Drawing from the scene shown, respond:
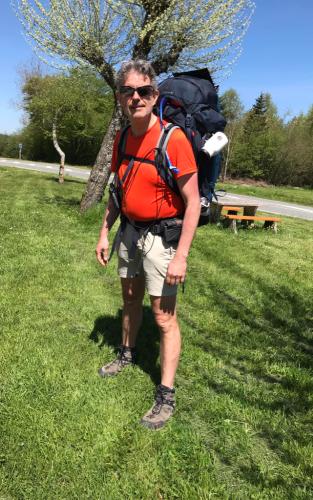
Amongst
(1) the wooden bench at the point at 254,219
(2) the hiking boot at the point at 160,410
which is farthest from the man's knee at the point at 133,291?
(1) the wooden bench at the point at 254,219

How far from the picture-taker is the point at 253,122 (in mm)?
46344

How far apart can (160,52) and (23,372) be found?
9804 millimetres

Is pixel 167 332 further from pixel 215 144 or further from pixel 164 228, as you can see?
pixel 215 144

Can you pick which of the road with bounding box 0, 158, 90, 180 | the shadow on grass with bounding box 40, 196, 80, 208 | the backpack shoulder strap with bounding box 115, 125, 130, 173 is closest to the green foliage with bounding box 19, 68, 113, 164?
the road with bounding box 0, 158, 90, 180

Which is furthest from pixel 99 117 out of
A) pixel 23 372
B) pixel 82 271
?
pixel 23 372

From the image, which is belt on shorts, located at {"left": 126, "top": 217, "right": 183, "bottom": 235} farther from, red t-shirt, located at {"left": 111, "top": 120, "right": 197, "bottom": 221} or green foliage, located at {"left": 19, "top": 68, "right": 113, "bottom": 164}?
green foliage, located at {"left": 19, "top": 68, "right": 113, "bottom": 164}

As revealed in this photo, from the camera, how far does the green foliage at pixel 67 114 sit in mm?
22172

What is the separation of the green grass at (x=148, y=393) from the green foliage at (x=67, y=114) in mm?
17854

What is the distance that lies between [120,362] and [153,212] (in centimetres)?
148

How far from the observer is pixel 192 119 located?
2760 mm

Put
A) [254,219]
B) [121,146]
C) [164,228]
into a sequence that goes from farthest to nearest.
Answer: [254,219] < [121,146] < [164,228]

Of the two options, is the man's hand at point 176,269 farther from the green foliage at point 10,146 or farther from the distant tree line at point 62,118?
the green foliage at point 10,146

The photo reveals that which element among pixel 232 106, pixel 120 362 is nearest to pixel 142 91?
pixel 120 362

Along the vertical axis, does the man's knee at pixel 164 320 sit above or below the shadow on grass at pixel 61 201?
above
